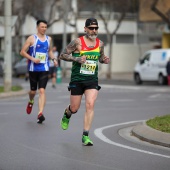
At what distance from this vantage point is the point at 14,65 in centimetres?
4812

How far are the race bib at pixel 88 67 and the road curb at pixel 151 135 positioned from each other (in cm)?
149

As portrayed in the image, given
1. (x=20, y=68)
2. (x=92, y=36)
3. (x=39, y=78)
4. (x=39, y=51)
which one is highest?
(x=92, y=36)

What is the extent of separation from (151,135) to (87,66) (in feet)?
5.55

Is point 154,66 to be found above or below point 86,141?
below

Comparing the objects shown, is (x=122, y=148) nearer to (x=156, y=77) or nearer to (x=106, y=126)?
(x=106, y=126)

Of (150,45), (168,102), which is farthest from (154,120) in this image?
(150,45)

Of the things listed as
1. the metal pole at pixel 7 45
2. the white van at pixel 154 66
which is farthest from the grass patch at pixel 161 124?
the white van at pixel 154 66

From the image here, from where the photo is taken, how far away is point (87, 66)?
1116cm

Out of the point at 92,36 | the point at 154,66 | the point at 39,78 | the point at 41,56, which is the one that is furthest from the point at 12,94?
the point at 154,66

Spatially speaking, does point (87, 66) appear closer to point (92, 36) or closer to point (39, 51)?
point (92, 36)

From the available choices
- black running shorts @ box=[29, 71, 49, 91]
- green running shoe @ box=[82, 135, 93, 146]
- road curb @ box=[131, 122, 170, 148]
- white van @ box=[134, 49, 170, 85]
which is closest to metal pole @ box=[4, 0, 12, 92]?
black running shorts @ box=[29, 71, 49, 91]

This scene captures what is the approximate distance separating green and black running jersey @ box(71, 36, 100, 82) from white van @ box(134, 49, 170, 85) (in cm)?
2364

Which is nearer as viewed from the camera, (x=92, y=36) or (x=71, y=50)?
(x=92, y=36)

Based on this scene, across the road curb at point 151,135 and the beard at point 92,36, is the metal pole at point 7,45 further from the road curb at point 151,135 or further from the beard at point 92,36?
the beard at point 92,36
